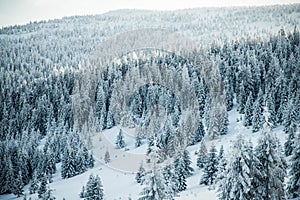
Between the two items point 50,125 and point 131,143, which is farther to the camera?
point 50,125

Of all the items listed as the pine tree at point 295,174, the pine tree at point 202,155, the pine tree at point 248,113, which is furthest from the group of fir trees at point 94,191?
the pine tree at point 248,113

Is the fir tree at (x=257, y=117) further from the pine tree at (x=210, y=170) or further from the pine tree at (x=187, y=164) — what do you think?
the pine tree at (x=210, y=170)

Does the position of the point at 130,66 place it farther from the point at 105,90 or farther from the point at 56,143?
the point at 56,143

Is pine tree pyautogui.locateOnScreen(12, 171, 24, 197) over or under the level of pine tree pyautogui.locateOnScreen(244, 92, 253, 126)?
under

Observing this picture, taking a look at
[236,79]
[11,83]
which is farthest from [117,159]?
[11,83]

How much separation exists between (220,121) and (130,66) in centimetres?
5361

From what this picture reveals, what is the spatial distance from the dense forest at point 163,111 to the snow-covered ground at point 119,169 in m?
2.09

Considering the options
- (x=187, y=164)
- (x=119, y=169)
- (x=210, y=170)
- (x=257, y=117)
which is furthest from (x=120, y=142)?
(x=210, y=170)

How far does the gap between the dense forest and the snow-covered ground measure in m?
2.09

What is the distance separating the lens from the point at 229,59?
105m

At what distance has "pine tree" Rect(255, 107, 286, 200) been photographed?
20.3m

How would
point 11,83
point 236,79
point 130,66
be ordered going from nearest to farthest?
point 236,79, point 130,66, point 11,83

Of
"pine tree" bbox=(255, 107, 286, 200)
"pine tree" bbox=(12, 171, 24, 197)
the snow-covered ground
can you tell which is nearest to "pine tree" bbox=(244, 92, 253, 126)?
the snow-covered ground

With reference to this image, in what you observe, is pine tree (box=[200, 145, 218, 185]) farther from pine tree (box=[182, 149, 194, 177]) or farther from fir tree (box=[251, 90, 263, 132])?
fir tree (box=[251, 90, 263, 132])
